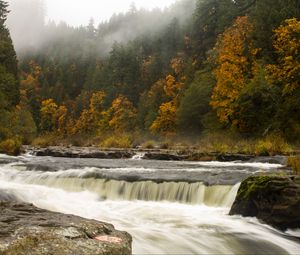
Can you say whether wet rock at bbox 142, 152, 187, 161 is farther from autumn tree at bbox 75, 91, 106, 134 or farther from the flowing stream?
autumn tree at bbox 75, 91, 106, 134

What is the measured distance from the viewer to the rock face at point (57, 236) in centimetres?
433

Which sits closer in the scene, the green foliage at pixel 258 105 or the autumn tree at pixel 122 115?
the green foliage at pixel 258 105

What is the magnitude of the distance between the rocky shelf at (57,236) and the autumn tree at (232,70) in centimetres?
3022

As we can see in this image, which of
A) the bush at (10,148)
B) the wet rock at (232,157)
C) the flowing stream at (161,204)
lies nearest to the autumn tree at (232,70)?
the wet rock at (232,157)

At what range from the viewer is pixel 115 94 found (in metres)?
79.1

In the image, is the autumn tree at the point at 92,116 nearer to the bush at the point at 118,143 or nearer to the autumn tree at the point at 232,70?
the bush at the point at 118,143

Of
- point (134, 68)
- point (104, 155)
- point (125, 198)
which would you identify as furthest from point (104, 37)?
point (125, 198)


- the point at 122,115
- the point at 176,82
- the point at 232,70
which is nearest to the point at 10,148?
the point at 232,70

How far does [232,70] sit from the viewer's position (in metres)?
36.6

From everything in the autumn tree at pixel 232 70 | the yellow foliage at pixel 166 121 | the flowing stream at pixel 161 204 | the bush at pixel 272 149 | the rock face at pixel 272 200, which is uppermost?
the autumn tree at pixel 232 70

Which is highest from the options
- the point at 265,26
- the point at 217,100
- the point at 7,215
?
the point at 265,26

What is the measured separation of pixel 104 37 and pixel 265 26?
3903 inches

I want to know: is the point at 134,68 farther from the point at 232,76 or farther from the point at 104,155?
the point at 104,155

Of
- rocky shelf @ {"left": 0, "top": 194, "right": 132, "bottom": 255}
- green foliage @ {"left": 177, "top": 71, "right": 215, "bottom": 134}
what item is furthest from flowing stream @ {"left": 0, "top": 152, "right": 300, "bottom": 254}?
green foliage @ {"left": 177, "top": 71, "right": 215, "bottom": 134}
